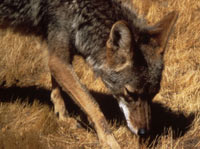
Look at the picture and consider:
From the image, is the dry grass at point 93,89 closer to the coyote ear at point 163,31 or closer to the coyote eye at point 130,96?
the coyote eye at point 130,96

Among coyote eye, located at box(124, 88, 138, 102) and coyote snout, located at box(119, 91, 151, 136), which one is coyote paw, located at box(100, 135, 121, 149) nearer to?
coyote snout, located at box(119, 91, 151, 136)

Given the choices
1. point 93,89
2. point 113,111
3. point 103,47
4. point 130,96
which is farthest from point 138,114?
point 93,89

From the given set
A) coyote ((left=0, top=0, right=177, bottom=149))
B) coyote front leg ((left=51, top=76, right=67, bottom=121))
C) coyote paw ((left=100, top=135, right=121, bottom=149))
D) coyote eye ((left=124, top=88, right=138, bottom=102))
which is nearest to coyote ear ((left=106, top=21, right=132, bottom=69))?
coyote ((left=0, top=0, right=177, bottom=149))

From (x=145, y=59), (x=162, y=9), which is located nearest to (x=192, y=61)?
(x=162, y=9)

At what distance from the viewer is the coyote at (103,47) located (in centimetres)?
343

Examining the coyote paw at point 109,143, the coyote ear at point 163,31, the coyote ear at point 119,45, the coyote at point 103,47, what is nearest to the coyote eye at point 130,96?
the coyote at point 103,47

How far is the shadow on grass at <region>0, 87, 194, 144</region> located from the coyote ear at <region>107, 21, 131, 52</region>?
1.01 m

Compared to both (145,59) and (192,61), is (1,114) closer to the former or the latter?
(145,59)

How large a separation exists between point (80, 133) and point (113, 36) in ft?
4.08

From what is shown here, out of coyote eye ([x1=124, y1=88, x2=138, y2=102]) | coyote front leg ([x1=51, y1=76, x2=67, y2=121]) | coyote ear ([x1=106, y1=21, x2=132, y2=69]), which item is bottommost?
coyote front leg ([x1=51, y1=76, x2=67, y2=121])

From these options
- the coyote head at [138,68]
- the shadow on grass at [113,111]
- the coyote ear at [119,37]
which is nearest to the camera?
the coyote ear at [119,37]

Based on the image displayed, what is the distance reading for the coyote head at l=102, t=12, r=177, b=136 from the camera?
3410 mm

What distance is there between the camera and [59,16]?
374 centimetres

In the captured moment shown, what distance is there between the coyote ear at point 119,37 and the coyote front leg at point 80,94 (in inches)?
22.6
